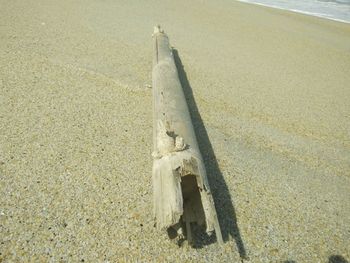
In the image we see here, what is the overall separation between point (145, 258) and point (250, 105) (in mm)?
2642

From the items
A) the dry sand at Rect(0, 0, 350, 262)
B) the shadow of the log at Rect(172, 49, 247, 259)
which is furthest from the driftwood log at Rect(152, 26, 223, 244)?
the dry sand at Rect(0, 0, 350, 262)

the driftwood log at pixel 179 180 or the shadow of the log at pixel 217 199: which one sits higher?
the driftwood log at pixel 179 180

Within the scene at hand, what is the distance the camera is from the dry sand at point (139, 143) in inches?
85.0

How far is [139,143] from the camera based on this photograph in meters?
3.03

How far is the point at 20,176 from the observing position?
2410 mm

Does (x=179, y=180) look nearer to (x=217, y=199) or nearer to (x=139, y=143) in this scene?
(x=217, y=199)

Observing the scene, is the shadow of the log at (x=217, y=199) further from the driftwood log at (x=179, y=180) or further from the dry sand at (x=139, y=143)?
the driftwood log at (x=179, y=180)

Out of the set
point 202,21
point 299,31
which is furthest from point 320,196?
point 299,31

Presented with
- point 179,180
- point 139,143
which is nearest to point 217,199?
point 179,180

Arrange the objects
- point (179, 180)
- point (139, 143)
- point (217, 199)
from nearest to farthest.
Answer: point (179, 180) < point (217, 199) < point (139, 143)

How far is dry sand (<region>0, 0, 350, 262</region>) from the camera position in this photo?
2.16m

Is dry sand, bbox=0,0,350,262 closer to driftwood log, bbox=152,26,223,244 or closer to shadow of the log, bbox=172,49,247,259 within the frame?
shadow of the log, bbox=172,49,247,259

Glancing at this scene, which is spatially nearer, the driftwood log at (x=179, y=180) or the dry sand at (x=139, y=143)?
the driftwood log at (x=179, y=180)

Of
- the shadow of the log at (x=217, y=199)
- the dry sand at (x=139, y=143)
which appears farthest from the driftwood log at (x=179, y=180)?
the dry sand at (x=139, y=143)
